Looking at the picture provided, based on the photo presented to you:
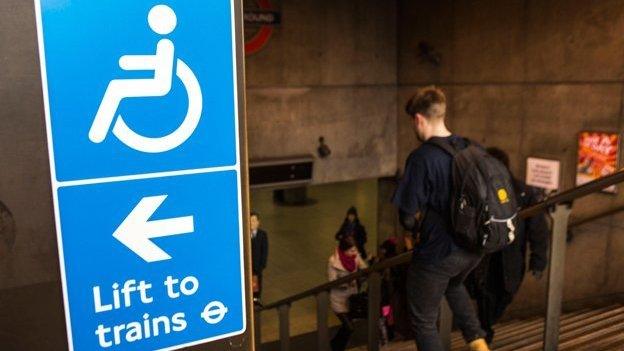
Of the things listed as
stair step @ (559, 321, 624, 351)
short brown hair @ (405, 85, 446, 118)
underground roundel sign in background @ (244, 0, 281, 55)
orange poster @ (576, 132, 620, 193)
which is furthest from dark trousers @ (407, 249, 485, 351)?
underground roundel sign in background @ (244, 0, 281, 55)

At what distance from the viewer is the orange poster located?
521 cm

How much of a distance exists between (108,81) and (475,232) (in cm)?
170

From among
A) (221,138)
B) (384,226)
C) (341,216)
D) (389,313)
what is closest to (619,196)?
(389,313)

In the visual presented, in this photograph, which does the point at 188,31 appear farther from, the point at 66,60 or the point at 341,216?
the point at 341,216

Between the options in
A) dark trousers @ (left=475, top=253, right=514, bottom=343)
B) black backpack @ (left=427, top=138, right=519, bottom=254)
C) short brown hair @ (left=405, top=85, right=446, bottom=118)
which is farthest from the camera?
dark trousers @ (left=475, top=253, right=514, bottom=343)

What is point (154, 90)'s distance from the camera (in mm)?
1013

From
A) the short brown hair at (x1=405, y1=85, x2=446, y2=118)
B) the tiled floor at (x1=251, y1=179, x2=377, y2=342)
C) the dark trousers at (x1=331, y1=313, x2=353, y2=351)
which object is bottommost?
the tiled floor at (x1=251, y1=179, x2=377, y2=342)

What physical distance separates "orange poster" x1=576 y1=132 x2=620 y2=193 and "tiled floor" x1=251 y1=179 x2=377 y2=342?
3710 mm

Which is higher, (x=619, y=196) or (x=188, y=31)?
(x=188, y=31)

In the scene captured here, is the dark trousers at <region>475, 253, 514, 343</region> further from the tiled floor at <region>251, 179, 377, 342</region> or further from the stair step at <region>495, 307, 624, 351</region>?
the tiled floor at <region>251, 179, 377, 342</region>

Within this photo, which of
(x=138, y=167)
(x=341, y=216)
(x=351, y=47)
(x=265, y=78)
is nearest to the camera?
(x=138, y=167)

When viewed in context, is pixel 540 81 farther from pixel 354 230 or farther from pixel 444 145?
pixel 444 145

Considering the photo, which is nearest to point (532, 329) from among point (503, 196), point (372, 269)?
point (372, 269)

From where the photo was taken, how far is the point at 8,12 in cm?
87
